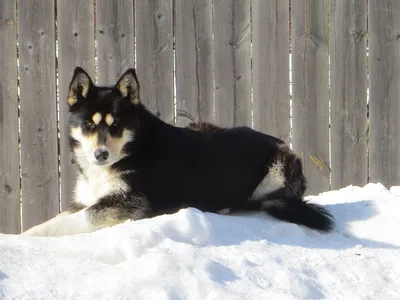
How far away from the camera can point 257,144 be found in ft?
15.8

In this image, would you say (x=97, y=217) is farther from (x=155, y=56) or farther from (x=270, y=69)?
(x=270, y=69)

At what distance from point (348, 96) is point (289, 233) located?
6.81 feet

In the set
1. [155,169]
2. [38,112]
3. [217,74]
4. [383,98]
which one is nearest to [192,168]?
[155,169]

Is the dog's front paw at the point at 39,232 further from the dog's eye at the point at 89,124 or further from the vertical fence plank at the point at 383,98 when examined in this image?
the vertical fence plank at the point at 383,98

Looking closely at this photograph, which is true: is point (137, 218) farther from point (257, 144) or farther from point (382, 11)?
point (382, 11)

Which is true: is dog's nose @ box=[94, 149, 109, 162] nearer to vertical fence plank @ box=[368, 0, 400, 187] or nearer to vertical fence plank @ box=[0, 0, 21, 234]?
vertical fence plank @ box=[0, 0, 21, 234]

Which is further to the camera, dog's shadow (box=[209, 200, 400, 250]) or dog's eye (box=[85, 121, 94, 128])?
dog's eye (box=[85, 121, 94, 128])

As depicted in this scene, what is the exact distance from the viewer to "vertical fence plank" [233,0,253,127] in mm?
5746

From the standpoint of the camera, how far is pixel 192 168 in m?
4.57

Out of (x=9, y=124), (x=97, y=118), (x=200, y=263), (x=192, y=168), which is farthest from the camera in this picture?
(x=9, y=124)

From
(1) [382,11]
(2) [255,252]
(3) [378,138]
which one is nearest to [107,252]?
(2) [255,252]

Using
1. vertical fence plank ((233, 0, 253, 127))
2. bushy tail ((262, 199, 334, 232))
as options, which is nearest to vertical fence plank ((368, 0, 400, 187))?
vertical fence plank ((233, 0, 253, 127))

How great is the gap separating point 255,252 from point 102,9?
2968mm

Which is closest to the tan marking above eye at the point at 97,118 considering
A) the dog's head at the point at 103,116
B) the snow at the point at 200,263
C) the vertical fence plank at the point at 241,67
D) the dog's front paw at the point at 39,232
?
the dog's head at the point at 103,116
